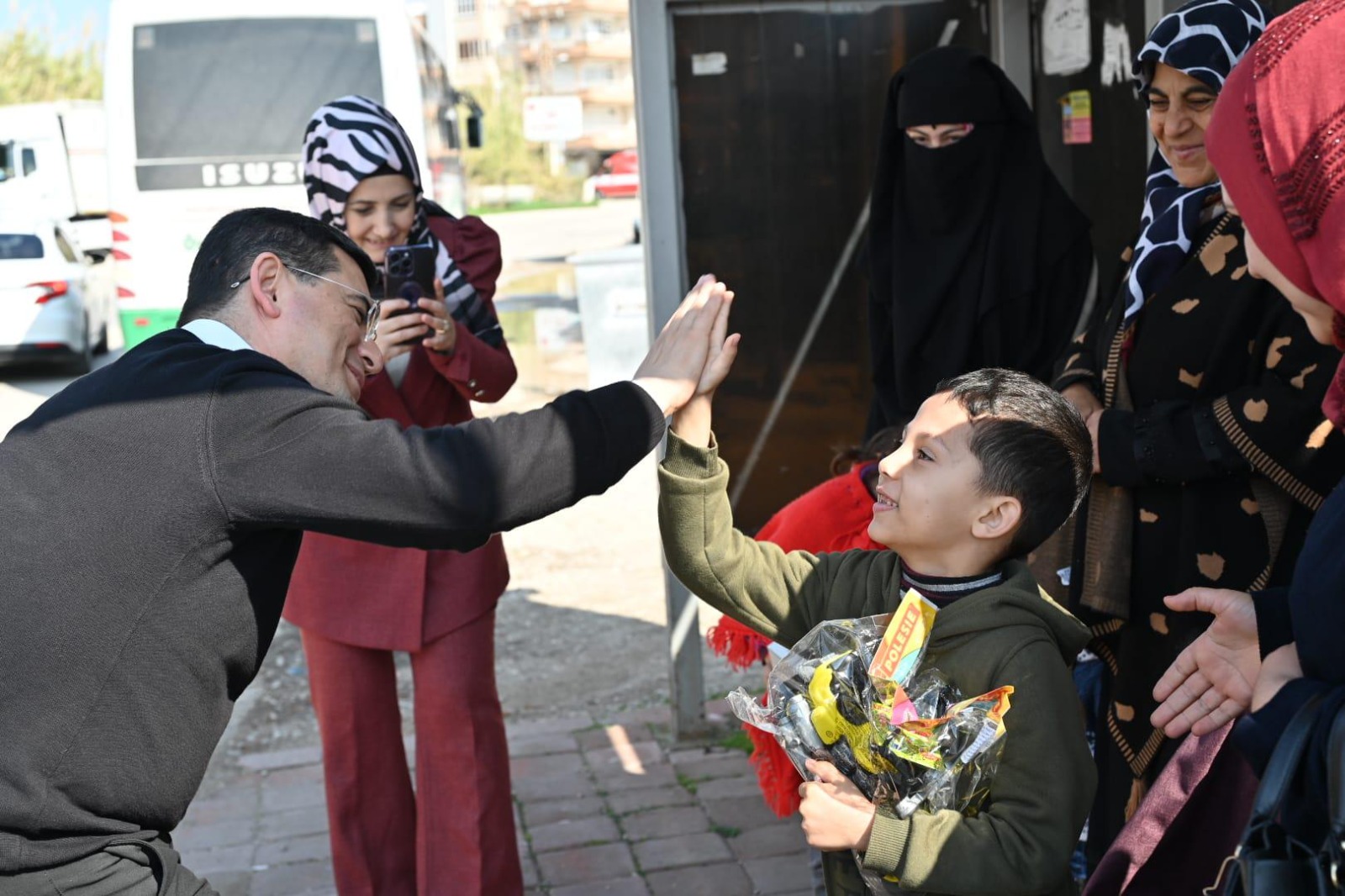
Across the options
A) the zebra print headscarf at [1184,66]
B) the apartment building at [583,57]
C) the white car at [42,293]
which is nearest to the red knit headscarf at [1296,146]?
the zebra print headscarf at [1184,66]

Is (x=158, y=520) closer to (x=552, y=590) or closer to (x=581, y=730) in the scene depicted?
(x=581, y=730)

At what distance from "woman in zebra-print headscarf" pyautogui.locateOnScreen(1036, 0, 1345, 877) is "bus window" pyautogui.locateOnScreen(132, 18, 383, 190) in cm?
926

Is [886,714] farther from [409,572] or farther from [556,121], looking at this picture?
[556,121]

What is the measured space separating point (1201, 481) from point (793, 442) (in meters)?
2.35

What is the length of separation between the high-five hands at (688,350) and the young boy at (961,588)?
2cm

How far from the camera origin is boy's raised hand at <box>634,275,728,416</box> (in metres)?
2.23

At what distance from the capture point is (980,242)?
141 inches

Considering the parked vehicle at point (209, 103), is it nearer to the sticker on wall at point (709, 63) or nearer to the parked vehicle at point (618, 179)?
the sticker on wall at point (709, 63)

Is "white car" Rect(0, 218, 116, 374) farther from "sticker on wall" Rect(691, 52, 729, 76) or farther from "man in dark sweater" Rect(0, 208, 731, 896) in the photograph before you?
"man in dark sweater" Rect(0, 208, 731, 896)

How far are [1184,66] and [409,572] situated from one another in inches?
79.4

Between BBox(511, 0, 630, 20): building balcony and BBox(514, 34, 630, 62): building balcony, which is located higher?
BBox(511, 0, 630, 20): building balcony

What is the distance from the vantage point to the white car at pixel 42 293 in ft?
49.4

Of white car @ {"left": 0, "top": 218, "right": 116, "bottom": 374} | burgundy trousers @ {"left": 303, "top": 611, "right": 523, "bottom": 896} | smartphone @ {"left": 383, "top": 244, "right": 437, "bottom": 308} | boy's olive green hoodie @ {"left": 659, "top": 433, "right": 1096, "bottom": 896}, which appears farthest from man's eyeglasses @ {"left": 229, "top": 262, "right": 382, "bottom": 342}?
white car @ {"left": 0, "top": 218, "right": 116, "bottom": 374}

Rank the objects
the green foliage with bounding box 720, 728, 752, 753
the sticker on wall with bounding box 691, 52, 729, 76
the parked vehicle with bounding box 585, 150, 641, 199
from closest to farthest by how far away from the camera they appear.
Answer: the sticker on wall with bounding box 691, 52, 729, 76, the green foliage with bounding box 720, 728, 752, 753, the parked vehicle with bounding box 585, 150, 641, 199
